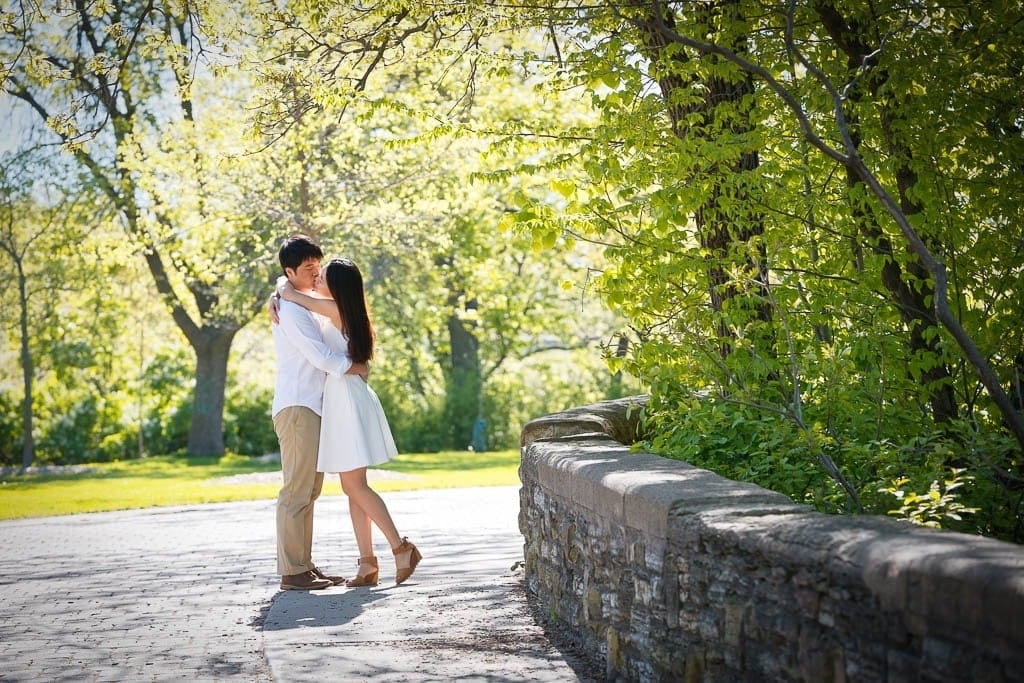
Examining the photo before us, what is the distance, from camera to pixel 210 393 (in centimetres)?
2741

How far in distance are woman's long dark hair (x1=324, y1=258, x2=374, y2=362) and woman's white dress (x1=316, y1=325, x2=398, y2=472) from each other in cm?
12

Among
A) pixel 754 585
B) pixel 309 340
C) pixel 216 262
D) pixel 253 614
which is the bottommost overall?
pixel 253 614

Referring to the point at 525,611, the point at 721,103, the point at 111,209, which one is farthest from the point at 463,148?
the point at 525,611

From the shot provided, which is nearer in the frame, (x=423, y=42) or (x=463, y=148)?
(x=423, y=42)

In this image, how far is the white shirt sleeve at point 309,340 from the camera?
25.5 ft

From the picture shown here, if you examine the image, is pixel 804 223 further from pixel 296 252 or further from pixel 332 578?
pixel 332 578

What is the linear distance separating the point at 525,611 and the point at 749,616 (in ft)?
10.0

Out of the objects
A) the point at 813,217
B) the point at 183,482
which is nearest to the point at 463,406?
the point at 183,482

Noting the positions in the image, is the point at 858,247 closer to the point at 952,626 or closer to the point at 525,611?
the point at 525,611

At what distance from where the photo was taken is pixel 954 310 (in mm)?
7160

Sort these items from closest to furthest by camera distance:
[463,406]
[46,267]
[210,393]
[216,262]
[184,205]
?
1. [184,205]
2. [216,262]
3. [210,393]
4. [463,406]
5. [46,267]

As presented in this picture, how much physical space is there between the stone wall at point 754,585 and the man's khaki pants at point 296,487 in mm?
1947

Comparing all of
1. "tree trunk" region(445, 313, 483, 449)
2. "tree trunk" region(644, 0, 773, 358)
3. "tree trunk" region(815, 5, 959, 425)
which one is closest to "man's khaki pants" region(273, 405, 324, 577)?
"tree trunk" region(644, 0, 773, 358)

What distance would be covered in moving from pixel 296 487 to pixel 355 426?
0.53 metres
